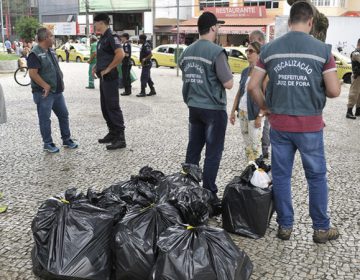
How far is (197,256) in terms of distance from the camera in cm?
253

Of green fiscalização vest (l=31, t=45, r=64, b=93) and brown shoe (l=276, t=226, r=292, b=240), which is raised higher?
green fiscalização vest (l=31, t=45, r=64, b=93)

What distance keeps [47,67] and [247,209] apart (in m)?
3.59

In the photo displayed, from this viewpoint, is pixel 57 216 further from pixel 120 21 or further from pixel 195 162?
pixel 120 21

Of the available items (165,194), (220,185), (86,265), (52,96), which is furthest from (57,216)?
(52,96)

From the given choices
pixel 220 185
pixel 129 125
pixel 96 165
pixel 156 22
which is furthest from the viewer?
pixel 156 22

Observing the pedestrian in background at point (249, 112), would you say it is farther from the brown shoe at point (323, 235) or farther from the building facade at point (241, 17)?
the building facade at point (241, 17)

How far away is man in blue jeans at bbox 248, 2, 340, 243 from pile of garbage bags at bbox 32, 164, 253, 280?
2.51 ft

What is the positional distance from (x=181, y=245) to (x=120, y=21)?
2155 inches


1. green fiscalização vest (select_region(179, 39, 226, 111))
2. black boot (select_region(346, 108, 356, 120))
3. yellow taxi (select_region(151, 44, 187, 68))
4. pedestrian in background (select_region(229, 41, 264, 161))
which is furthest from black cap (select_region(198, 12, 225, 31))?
yellow taxi (select_region(151, 44, 187, 68))

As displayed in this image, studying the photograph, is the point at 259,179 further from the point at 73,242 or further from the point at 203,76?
the point at 73,242

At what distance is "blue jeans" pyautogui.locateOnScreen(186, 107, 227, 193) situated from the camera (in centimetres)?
393

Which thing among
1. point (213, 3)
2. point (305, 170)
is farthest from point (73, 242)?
point (213, 3)

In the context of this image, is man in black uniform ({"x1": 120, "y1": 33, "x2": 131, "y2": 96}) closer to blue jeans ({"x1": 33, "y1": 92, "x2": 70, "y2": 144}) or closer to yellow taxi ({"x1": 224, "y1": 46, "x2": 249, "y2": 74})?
blue jeans ({"x1": 33, "y1": 92, "x2": 70, "y2": 144})

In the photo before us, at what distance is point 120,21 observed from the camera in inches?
2149
